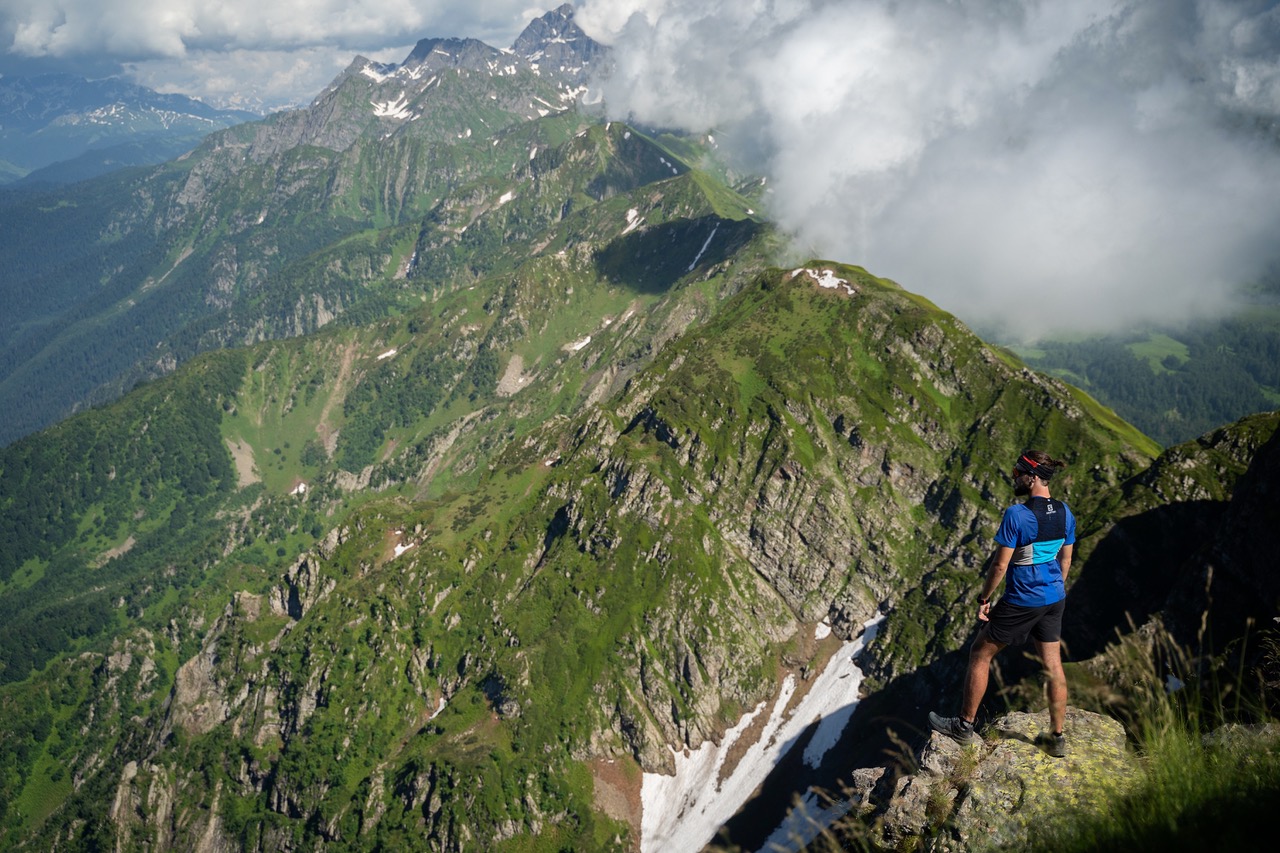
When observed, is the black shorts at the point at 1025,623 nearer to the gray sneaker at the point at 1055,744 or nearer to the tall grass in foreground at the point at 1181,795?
the gray sneaker at the point at 1055,744

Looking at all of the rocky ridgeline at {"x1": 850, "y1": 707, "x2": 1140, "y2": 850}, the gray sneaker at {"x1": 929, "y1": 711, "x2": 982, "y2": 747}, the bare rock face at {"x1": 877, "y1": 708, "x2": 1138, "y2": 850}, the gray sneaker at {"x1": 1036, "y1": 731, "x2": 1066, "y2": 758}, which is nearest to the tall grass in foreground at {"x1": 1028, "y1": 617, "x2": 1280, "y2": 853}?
the rocky ridgeline at {"x1": 850, "y1": 707, "x2": 1140, "y2": 850}

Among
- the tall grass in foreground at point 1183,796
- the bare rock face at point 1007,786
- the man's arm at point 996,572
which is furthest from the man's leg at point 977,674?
the tall grass in foreground at point 1183,796

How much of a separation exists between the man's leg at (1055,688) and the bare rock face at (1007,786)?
2.01 ft

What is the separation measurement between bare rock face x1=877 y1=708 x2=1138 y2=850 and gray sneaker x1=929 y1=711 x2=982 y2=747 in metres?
0.26

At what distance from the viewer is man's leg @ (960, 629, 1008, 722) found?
18.0 meters

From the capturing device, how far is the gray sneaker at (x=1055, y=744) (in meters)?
15.7

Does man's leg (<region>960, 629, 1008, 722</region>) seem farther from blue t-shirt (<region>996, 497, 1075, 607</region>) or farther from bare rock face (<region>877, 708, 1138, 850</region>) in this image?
blue t-shirt (<region>996, 497, 1075, 607</region>)

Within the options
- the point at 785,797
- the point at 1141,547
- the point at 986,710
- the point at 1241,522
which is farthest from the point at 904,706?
the point at 986,710

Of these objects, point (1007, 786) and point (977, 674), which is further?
point (977, 674)

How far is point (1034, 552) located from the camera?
18234 millimetres

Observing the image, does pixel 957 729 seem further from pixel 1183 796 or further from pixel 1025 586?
pixel 1183 796

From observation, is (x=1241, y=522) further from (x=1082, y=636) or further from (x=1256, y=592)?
(x=1082, y=636)

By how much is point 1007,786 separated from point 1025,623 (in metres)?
4.39

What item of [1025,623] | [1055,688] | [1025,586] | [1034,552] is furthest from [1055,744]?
[1034,552]
